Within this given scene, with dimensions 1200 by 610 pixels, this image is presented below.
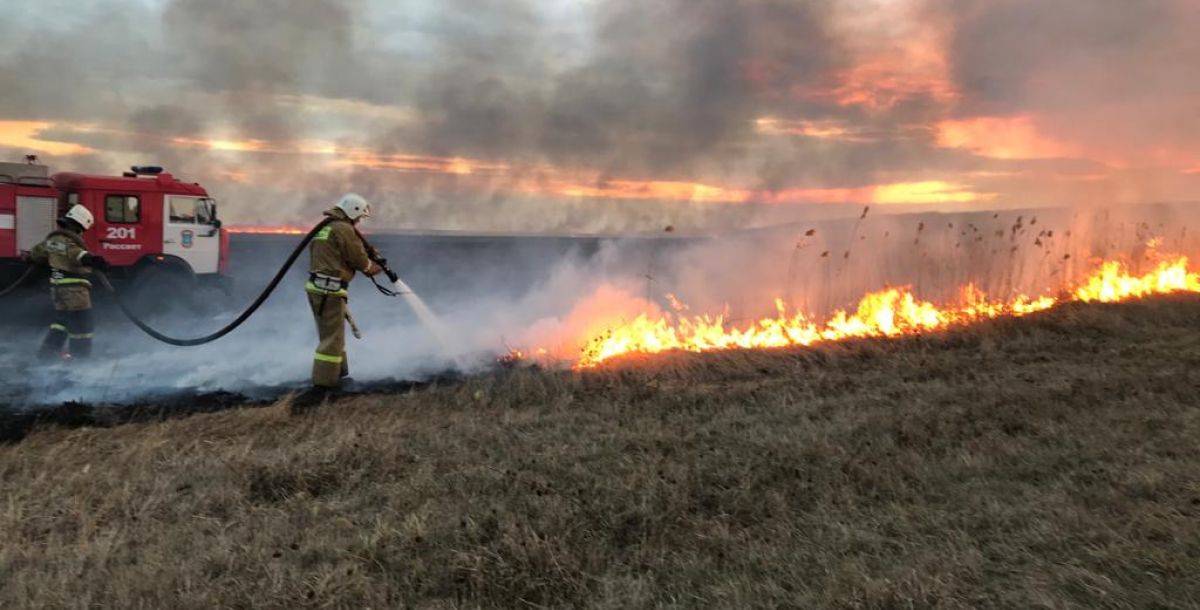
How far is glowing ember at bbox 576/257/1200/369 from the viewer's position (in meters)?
10.3

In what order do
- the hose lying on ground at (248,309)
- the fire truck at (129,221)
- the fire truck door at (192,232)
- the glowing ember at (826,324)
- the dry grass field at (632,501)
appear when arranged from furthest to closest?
the fire truck door at (192,232), the fire truck at (129,221), the glowing ember at (826,324), the hose lying on ground at (248,309), the dry grass field at (632,501)

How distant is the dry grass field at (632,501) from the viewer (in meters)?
3.48

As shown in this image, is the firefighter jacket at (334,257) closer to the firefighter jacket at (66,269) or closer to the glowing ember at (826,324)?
the glowing ember at (826,324)

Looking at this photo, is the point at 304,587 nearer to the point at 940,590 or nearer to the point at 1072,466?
the point at 940,590

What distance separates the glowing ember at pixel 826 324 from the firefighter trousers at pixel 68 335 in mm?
7208

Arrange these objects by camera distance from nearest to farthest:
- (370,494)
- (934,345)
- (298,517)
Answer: (298,517)
(370,494)
(934,345)

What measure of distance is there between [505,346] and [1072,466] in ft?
25.8

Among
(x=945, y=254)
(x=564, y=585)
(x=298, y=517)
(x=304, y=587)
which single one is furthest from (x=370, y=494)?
(x=945, y=254)

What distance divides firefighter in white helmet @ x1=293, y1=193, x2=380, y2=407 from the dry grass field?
0.73 metres

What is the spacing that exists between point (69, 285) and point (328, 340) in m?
4.78

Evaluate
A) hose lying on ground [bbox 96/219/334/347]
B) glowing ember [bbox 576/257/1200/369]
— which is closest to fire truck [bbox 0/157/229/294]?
hose lying on ground [bbox 96/219/334/347]

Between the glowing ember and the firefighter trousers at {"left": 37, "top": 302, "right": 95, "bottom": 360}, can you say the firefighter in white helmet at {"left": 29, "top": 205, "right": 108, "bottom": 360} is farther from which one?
the glowing ember

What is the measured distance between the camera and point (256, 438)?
618cm

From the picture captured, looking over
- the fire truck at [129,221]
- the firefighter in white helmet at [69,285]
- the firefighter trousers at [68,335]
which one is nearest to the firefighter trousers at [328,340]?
the firefighter in white helmet at [69,285]
